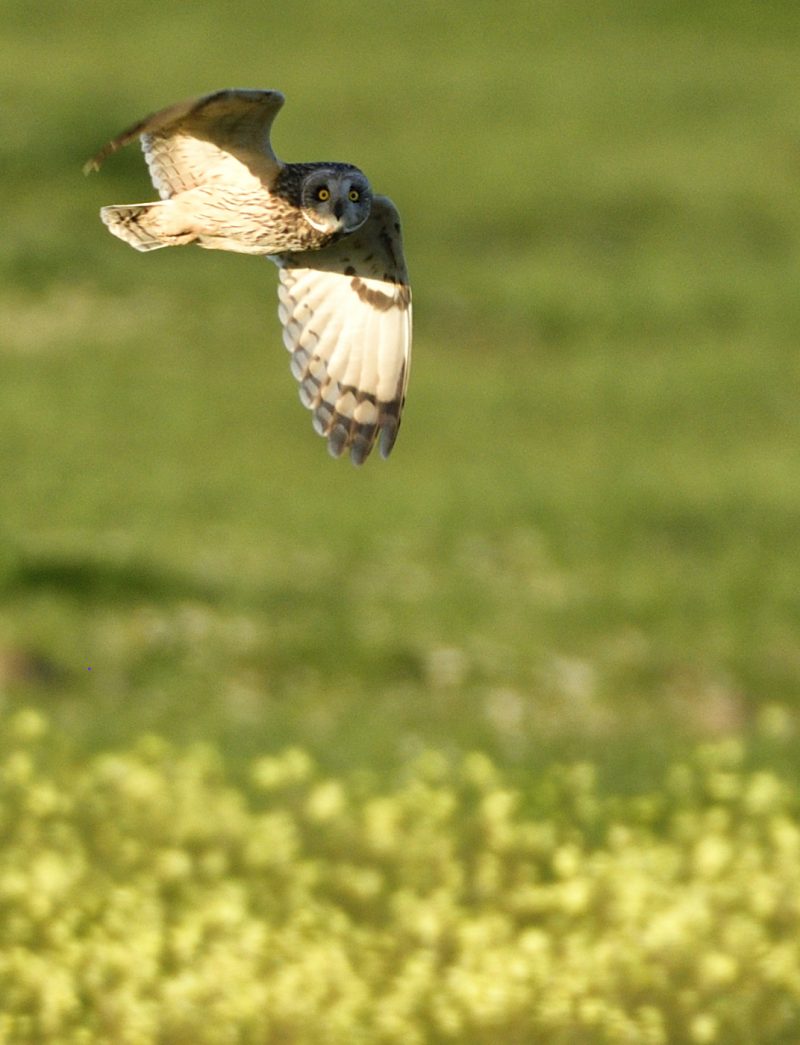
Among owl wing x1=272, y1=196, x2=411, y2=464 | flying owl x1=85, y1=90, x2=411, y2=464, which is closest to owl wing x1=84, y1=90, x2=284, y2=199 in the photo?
flying owl x1=85, y1=90, x2=411, y2=464

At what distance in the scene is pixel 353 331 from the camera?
6852 mm

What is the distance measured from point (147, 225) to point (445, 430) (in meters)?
12.7

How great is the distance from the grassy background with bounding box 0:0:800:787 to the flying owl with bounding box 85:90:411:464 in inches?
138

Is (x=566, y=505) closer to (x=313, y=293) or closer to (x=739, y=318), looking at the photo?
(x=739, y=318)

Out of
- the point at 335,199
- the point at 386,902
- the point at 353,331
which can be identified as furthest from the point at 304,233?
the point at 386,902

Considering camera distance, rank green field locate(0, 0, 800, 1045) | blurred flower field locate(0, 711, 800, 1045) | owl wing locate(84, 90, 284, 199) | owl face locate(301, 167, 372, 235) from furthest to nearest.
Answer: green field locate(0, 0, 800, 1045) < blurred flower field locate(0, 711, 800, 1045) < owl face locate(301, 167, 372, 235) < owl wing locate(84, 90, 284, 199)

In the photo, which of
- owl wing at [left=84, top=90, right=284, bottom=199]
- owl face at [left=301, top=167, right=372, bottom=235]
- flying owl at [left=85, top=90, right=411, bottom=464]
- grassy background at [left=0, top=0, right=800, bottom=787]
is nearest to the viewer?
owl wing at [left=84, top=90, right=284, bottom=199]

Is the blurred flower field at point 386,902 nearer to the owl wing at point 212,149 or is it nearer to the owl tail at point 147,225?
the owl tail at point 147,225

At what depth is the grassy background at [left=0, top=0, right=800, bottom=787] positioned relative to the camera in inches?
492

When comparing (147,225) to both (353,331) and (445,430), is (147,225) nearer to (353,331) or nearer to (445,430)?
(353,331)

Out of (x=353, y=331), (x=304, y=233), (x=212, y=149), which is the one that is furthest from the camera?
(x=353, y=331)

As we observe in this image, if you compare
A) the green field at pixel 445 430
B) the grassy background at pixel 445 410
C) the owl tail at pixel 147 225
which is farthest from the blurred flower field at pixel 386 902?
the owl tail at pixel 147 225

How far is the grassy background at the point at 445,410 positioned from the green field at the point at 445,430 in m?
0.04

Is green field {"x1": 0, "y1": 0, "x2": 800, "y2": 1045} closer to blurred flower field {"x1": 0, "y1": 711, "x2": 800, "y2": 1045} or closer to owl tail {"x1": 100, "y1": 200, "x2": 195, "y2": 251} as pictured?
blurred flower field {"x1": 0, "y1": 711, "x2": 800, "y2": 1045}
